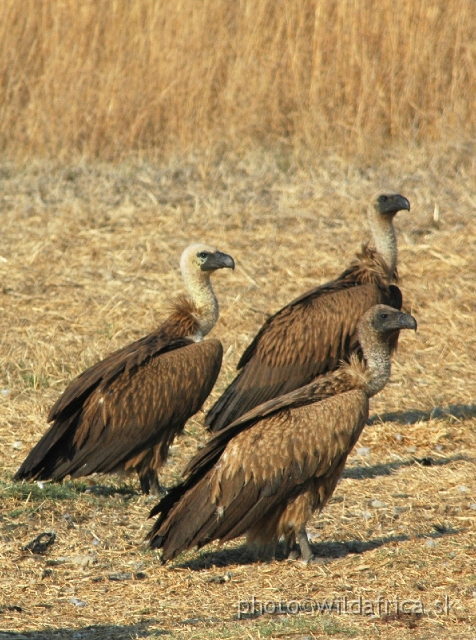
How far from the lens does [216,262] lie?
6.95 metres

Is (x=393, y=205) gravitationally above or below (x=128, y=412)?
above

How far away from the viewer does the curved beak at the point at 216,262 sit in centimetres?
693

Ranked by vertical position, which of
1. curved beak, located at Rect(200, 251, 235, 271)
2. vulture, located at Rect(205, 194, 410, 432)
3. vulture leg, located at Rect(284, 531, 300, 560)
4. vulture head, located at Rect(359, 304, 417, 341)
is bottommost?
vulture leg, located at Rect(284, 531, 300, 560)

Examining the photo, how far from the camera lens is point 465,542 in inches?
203

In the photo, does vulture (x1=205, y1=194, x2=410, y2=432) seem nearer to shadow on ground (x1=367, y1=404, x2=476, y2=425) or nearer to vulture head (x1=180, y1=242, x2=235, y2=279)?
vulture head (x1=180, y1=242, x2=235, y2=279)

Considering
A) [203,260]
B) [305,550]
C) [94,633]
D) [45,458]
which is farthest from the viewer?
[203,260]

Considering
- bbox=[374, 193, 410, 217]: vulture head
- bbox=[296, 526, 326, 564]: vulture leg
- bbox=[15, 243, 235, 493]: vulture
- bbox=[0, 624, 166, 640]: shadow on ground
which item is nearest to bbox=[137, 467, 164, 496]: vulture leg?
bbox=[15, 243, 235, 493]: vulture

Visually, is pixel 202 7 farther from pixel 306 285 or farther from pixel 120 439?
pixel 120 439

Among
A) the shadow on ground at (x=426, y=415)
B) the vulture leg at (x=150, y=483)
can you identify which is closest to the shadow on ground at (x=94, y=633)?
the vulture leg at (x=150, y=483)

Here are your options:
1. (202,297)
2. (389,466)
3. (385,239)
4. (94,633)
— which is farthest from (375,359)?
(385,239)

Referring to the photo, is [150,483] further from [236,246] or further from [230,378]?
[236,246]

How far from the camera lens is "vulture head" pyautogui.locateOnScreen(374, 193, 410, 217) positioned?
7.88m

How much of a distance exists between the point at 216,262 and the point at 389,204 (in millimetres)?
1636

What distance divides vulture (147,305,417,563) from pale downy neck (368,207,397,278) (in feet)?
9.26
